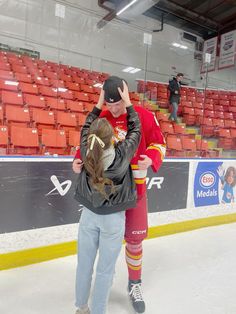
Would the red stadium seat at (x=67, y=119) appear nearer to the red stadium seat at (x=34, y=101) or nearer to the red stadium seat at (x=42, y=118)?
the red stadium seat at (x=42, y=118)

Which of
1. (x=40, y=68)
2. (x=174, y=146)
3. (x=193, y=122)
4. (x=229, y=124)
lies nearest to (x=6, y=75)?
(x=40, y=68)

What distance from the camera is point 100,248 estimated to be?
1.30 metres

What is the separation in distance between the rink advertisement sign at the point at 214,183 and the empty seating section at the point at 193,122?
0.20 meters

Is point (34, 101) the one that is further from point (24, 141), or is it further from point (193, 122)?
point (193, 122)

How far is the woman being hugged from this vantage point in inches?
45.9

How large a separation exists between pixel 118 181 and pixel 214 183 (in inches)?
96.9

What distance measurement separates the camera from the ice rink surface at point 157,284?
1729 millimetres

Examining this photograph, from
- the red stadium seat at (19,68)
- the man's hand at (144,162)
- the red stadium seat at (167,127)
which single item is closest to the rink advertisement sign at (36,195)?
the man's hand at (144,162)

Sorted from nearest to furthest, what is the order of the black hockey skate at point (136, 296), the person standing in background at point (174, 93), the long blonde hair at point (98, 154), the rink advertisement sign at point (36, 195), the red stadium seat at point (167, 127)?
the long blonde hair at point (98, 154) < the black hockey skate at point (136, 296) < the rink advertisement sign at point (36, 195) < the red stadium seat at point (167, 127) < the person standing in background at point (174, 93)

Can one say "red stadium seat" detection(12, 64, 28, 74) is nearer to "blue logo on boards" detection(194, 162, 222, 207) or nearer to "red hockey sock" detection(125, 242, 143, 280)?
"blue logo on boards" detection(194, 162, 222, 207)

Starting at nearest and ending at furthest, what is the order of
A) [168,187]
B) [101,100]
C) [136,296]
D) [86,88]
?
[101,100] < [136,296] < [168,187] < [86,88]

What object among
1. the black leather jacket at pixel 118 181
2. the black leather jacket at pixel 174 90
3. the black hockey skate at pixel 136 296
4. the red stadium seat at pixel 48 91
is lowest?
the black hockey skate at pixel 136 296

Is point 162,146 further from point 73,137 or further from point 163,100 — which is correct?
point 163,100

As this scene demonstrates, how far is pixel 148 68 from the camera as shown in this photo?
13.3ft
